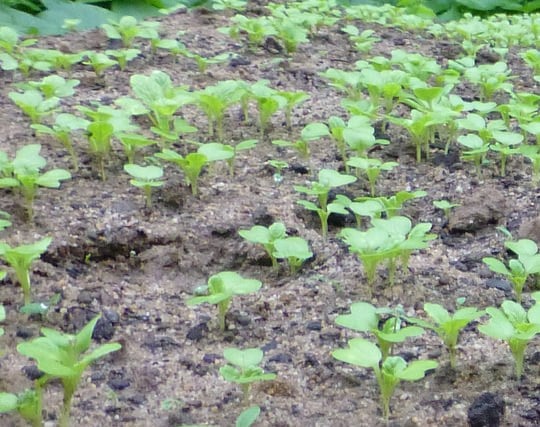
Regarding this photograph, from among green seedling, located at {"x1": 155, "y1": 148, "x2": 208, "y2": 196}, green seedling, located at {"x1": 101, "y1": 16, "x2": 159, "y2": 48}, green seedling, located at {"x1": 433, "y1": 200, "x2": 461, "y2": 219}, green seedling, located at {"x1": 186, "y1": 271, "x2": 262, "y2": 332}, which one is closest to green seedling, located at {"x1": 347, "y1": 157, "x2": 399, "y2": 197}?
green seedling, located at {"x1": 433, "y1": 200, "x2": 461, "y2": 219}

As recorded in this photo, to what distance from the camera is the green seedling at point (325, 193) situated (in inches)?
73.6

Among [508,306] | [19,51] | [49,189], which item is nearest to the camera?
[508,306]

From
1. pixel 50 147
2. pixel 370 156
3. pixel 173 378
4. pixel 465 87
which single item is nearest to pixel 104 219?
pixel 50 147

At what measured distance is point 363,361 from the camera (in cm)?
122

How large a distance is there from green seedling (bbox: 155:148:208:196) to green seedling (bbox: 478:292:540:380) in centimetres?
93

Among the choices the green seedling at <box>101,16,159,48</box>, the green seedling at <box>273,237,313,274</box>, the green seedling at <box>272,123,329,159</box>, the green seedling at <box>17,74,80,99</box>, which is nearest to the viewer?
the green seedling at <box>273,237,313,274</box>

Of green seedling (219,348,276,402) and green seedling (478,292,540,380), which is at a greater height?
green seedling (478,292,540,380)

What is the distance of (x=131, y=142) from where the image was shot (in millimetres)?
2090

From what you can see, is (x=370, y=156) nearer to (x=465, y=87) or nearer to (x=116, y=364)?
(x=465, y=87)

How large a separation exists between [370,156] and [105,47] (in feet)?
4.81

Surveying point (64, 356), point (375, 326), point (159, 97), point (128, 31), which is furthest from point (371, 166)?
point (128, 31)

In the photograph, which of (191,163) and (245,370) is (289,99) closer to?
(191,163)

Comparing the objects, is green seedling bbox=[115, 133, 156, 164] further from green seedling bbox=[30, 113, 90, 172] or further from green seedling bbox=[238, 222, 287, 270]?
green seedling bbox=[238, 222, 287, 270]

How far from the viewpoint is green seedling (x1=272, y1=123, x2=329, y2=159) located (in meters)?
2.25
